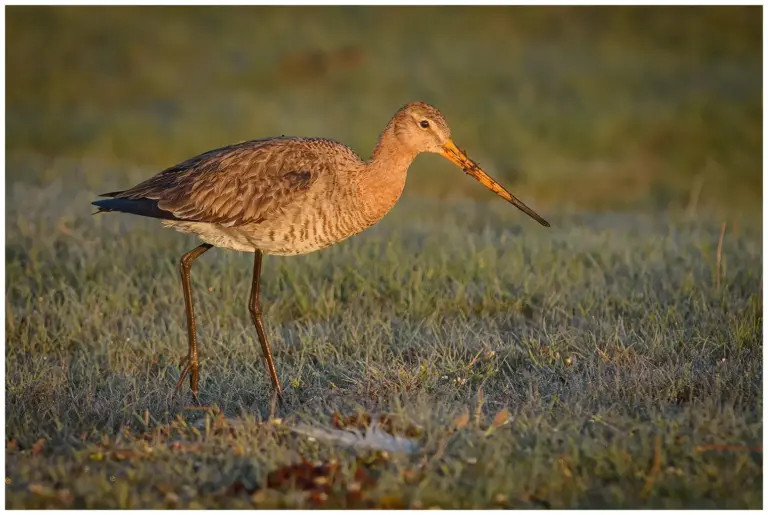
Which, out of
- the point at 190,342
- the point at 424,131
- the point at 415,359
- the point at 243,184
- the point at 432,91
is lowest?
the point at 415,359

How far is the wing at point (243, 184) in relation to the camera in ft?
18.4

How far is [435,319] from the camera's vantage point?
6.52m

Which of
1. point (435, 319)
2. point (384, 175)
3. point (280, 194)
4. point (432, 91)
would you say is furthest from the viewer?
point (432, 91)

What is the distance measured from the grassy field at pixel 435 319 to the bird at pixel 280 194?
26.2 inches

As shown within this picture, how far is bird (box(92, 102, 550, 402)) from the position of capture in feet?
18.4

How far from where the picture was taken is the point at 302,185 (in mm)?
5598

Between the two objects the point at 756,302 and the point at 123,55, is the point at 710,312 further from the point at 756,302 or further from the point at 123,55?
the point at 123,55

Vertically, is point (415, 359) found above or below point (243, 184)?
below

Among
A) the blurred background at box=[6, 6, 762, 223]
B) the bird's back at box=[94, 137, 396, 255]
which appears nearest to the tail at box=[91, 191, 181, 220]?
the bird's back at box=[94, 137, 396, 255]

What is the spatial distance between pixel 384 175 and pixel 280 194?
61 cm

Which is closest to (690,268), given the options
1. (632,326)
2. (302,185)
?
(632,326)

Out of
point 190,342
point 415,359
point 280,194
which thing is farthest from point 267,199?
point 415,359

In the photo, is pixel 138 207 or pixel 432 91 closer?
pixel 138 207

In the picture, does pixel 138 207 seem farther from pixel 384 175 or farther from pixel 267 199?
pixel 384 175
